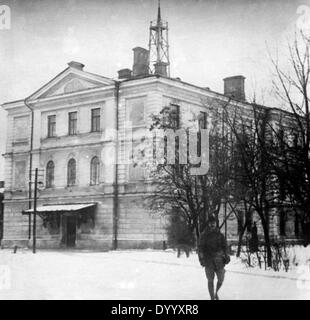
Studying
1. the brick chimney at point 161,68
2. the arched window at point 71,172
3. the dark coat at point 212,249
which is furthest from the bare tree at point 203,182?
the dark coat at point 212,249

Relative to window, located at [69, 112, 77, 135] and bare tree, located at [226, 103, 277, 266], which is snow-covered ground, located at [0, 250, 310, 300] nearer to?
bare tree, located at [226, 103, 277, 266]

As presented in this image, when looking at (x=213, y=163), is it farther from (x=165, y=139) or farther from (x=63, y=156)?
(x=63, y=156)

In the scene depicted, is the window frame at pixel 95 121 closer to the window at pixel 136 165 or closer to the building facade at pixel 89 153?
the building facade at pixel 89 153

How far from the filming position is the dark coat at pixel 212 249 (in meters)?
10.1

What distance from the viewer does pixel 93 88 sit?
30219 mm

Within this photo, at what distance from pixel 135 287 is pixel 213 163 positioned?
32.0 ft

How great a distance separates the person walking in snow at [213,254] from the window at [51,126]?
2358 cm

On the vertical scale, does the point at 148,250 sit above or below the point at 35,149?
below

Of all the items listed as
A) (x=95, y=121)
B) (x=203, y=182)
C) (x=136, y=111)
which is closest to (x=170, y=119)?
(x=203, y=182)

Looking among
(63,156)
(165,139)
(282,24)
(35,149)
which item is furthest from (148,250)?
(282,24)

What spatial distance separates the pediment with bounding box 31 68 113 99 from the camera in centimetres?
3022

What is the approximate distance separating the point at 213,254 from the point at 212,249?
0.09m

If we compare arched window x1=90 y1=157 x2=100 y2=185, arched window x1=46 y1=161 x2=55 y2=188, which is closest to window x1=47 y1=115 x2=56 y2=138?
arched window x1=46 y1=161 x2=55 y2=188

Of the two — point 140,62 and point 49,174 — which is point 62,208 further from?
point 140,62
